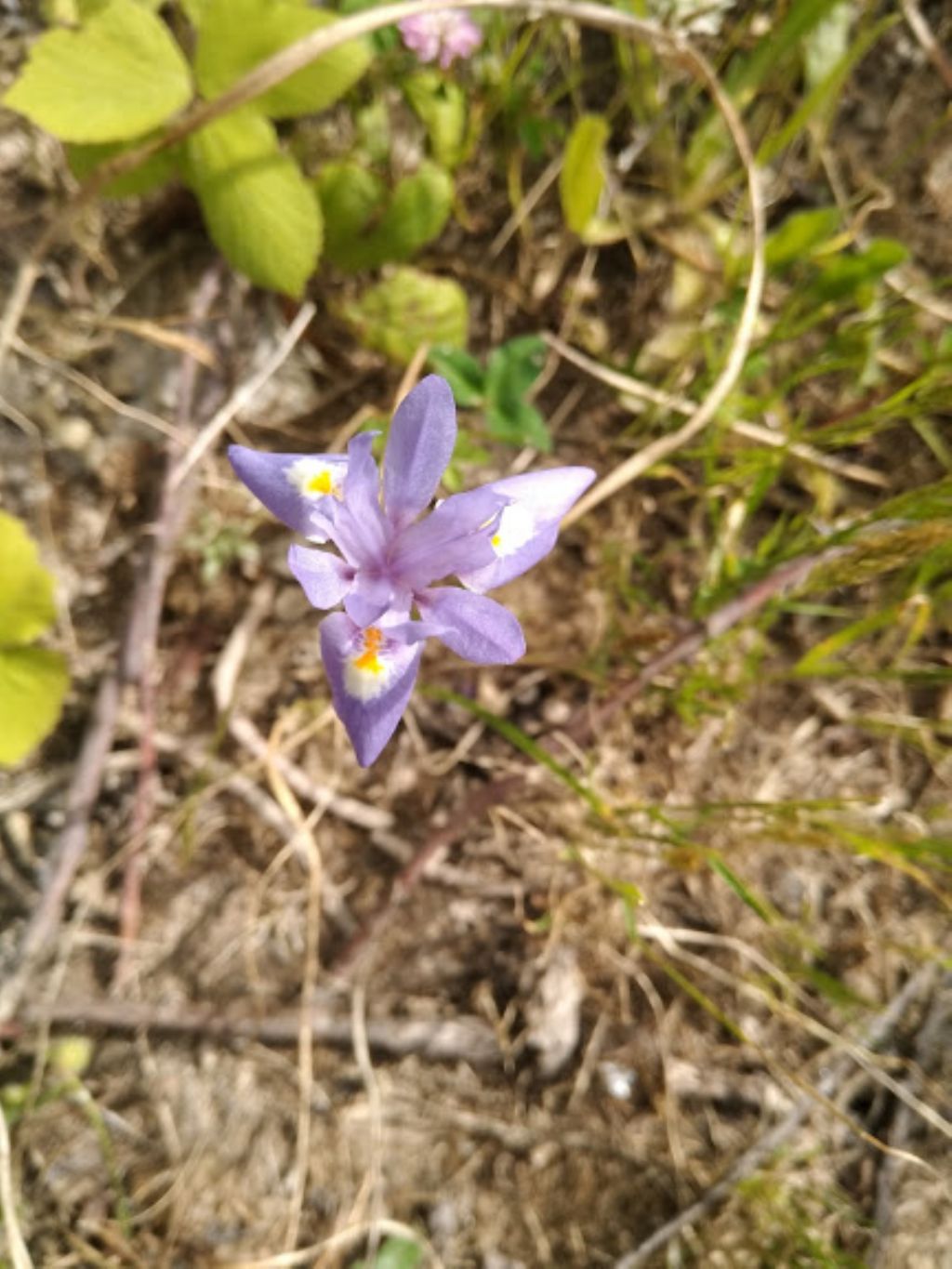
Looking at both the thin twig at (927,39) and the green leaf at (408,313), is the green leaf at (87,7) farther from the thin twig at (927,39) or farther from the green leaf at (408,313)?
the thin twig at (927,39)

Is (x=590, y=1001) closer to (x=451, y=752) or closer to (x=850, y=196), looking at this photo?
(x=451, y=752)

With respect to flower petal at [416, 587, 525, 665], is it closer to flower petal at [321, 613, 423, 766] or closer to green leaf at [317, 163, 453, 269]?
flower petal at [321, 613, 423, 766]

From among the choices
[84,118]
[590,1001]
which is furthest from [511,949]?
[84,118]

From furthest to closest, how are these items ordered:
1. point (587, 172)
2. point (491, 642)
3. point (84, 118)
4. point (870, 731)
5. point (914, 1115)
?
point (870, 731)
point (914, 1115)
point (587, 172)
point (84, 118)
point (491, 642)

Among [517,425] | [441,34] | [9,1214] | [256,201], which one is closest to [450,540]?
[517,425]

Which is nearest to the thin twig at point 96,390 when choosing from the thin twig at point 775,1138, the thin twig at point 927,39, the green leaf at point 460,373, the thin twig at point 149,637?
the thin twig at point 149,637

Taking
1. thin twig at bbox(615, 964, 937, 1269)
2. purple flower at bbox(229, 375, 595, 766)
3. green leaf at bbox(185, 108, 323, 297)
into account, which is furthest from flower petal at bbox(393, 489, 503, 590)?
thin twig at bbox(615, 964, 937, 1269)
